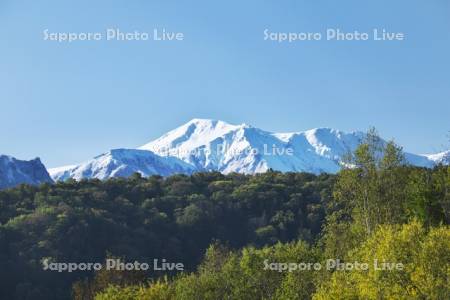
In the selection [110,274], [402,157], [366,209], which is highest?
[402,157]

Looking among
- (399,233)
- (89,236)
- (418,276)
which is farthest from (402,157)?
(89,236)

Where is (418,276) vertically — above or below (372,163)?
below

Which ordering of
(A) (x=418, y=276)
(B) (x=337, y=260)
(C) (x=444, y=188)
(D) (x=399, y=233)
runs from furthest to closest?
1. (C) (x=444, y=188)
2. (B) (x=337, y=260)
3. (D) (x=399, y=233)
4. (A) (x=418, y=276)

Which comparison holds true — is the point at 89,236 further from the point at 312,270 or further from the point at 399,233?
the point at 399,233

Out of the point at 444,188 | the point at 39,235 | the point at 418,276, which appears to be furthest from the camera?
the point at 39,235

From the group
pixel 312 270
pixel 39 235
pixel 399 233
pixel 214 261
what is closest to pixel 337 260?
pixel 312 270

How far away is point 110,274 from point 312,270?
4822cm

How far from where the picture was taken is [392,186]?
104750 mm

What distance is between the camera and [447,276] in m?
71.8

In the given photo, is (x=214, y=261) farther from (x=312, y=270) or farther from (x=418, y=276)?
(x=418, y=276)

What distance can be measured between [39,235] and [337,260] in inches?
4581

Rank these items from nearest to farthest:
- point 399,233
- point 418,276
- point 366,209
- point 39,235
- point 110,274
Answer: point 418,276 < point 399,233 < point 366,209 < point 110,274 < point 39,235

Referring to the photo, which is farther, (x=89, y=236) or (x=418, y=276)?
(x=89, y=236)

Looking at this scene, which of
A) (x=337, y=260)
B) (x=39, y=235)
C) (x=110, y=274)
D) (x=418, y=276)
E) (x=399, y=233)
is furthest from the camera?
(x=39, y=235)
